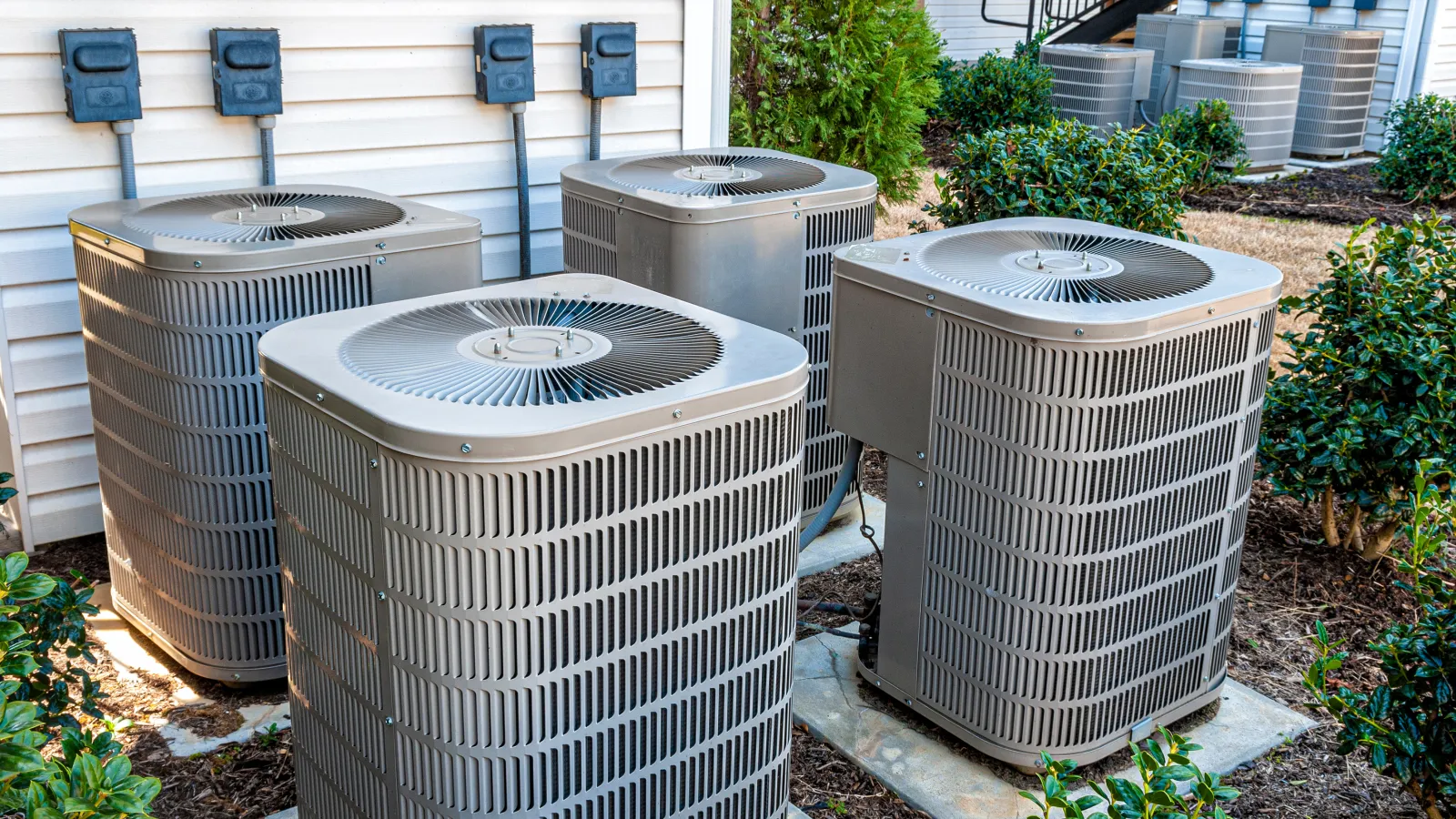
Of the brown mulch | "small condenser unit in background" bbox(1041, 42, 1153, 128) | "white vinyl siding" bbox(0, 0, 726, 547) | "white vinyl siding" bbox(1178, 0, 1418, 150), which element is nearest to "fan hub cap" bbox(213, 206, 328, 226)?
"white vinyl siding" bbox(0, 0, 726, 547)

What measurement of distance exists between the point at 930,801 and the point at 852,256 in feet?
4.56

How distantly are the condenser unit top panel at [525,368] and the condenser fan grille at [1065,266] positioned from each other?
0.85 m

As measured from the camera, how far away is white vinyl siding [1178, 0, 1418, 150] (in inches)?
508

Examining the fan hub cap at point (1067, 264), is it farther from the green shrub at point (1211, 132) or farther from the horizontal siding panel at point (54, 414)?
the green shrub at point (1211, 132)

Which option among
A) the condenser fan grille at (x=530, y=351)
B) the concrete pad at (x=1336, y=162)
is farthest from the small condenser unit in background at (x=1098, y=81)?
the condenser fan grille at (x=530, y=351)

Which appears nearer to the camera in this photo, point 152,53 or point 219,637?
point 219,637

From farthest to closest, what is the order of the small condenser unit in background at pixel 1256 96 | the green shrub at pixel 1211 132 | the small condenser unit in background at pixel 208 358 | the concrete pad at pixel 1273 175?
the small condenser unit in background at pixel 1256 96 < the concrete pad at pixel 1273 175 < the green shrub at pixel 1211 132 < the small condenser unit in background at pixel 208 358

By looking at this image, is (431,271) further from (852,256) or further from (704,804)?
(704,804)

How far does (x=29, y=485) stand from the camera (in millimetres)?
4094

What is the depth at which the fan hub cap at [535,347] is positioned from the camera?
7.71 ft

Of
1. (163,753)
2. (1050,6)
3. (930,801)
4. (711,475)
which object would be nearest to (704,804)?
(711,475)

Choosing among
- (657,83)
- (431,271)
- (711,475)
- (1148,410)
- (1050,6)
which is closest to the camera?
(711,475)

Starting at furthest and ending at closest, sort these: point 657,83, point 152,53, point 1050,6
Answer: point 1050,6 < point 657,83 < point 152,53

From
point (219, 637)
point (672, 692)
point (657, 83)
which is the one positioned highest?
point (657, 83)
